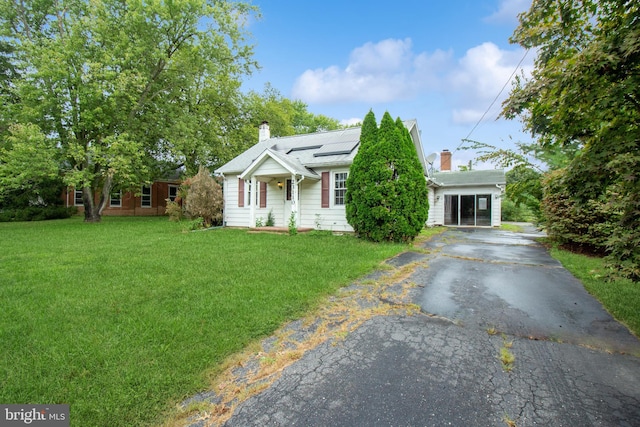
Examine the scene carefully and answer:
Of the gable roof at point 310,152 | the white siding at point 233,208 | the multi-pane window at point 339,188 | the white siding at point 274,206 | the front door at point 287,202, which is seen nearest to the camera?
the gable roof at point 310,152

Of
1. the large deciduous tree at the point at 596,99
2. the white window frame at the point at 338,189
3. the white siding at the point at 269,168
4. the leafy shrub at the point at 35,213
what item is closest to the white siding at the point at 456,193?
the white window frame at the point at 338,189

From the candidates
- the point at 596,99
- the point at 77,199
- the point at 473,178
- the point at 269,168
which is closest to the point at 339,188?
the point at 269,168

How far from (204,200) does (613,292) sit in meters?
13.8

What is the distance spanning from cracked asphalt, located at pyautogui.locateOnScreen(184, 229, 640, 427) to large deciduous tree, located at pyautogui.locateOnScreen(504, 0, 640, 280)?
1.00 m

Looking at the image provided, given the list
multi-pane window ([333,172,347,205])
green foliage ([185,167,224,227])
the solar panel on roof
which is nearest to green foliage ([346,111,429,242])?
multi-pane window ([333,172,347,205])

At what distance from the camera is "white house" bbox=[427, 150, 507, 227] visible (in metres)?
17.7

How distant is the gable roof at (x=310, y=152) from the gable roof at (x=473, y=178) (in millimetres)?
4765

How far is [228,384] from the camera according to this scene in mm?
2402

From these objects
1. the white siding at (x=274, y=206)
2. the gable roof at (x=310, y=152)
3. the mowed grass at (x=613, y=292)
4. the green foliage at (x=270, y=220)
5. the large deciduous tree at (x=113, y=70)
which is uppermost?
the large deciduous tree at (x=113, y=70)

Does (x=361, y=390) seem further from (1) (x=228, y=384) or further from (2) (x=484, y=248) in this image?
(2) (x=484, y=248)

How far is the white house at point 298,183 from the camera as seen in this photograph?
1173 centimetres

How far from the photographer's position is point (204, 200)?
13.8 m

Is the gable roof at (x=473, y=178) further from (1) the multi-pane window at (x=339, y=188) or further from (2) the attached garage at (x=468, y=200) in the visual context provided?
(1) the multi-pane window at (x=339, y=188)

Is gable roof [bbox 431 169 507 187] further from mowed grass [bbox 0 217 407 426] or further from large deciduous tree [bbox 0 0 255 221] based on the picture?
large deciduous tree [bbox 0 0 255 221]
